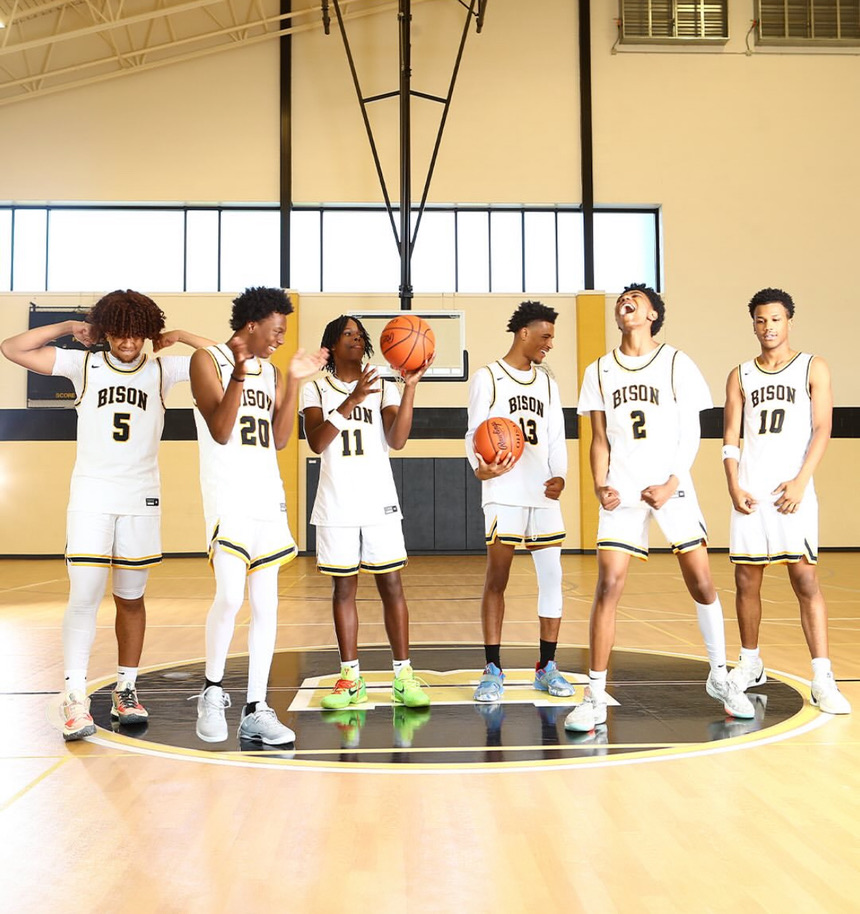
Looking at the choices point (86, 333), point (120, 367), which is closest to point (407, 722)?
point (120, 367)

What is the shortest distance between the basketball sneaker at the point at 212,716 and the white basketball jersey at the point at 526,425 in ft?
4.90

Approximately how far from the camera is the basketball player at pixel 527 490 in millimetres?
4270

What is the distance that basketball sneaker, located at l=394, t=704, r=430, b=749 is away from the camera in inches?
138

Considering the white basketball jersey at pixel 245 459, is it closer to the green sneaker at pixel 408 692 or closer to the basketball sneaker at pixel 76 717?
→ the basketball sneaker at pixel 76 717

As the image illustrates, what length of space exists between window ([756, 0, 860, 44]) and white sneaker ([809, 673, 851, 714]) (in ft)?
46.0

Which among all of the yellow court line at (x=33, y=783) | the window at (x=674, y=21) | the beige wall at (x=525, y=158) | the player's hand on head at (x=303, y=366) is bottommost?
the yellow court line at (x=33, y=783)

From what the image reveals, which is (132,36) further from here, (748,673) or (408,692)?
(748,673)

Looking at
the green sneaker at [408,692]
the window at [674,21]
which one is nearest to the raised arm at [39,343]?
the green sneaker at [408,692]

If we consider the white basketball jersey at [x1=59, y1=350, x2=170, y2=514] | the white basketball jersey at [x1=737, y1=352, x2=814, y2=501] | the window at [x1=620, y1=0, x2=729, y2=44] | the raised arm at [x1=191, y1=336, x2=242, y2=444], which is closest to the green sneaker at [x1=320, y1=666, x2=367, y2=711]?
the white basketball jersey at [x1=59, y1=350, x2=170, y2=514]

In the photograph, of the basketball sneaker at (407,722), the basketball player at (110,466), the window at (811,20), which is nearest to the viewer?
the basketball sneaker at (407,722)

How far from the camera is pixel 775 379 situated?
4152 millimetres

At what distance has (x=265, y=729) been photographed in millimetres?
3465

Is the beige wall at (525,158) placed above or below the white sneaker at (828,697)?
above

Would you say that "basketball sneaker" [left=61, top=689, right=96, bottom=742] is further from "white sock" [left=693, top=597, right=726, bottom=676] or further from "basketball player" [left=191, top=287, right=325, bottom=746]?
"white sock" [left=693, top=597, right=726, bottom=676]
